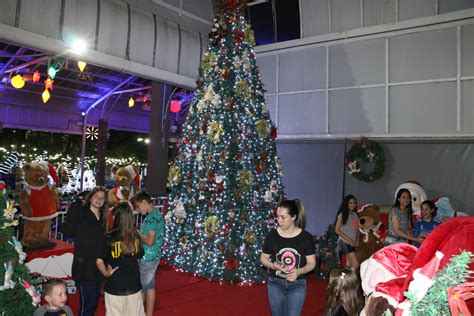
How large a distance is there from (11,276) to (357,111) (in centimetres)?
803

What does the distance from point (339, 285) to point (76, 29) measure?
671 centimetres

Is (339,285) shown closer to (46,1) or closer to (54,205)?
(54,205)

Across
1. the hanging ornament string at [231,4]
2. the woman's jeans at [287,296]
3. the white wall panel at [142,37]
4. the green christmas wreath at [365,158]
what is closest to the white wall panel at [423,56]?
the green christmas wreath at [365,158]

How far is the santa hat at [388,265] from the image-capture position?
1.44 meters

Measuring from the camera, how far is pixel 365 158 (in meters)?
8.68

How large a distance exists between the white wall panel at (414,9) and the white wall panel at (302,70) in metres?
1.97

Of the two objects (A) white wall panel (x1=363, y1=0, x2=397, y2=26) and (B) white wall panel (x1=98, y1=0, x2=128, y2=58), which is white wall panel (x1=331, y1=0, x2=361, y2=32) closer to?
(A) white wall panel (x1=363, y1=0, x2=397, y2=26)

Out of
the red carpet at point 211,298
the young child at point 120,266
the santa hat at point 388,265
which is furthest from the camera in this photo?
the red carpet at point 211,298

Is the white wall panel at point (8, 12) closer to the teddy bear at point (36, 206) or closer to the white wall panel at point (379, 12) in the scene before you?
the teddy bear at point (36, 206)

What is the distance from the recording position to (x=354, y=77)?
9.19 meters

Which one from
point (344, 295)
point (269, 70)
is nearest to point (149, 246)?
point (344, 295)

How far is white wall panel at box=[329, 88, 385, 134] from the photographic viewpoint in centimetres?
884

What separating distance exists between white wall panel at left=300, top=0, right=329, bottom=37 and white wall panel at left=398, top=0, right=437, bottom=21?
183 centimetres

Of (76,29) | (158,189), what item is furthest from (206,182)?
(158,189)
